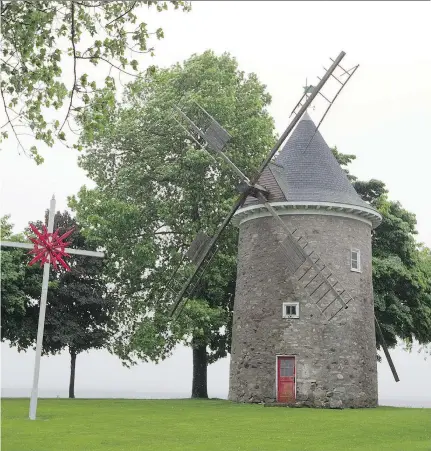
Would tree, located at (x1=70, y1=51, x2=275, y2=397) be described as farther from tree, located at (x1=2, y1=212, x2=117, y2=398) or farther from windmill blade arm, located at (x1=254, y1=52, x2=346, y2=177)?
windmill blade arm, located at (x1=254, y1=52, x2=346, y2=177)

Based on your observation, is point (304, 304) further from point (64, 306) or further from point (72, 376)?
point (72, 376)

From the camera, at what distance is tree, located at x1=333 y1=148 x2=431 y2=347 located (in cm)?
3562

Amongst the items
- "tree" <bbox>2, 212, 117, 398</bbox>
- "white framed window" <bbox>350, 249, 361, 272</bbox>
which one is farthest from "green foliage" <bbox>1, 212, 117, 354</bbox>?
"white framed window" <bbox>350, 249, 361, 272</bbox>

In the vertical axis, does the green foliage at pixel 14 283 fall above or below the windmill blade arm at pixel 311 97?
below

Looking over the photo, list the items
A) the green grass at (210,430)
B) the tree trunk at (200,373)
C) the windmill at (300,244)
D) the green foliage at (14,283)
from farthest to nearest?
the tree trunk at (200,373)
the green foliage at (14,283)
the windmill at (300,244)
the green grass at (210,430)

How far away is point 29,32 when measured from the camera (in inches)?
480

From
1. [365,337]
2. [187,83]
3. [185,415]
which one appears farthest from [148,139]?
[185,415]

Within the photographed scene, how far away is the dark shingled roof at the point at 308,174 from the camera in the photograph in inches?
1127

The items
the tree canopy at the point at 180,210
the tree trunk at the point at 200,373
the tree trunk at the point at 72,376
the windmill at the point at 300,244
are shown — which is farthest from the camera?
the tree trunk at the point at 72,376

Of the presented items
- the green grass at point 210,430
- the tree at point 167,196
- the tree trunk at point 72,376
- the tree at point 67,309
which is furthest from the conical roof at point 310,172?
the tree trunk at point 72,376

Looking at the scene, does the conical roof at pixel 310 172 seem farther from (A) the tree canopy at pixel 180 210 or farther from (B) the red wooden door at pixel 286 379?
(B) the red wooden door at pixel 286 379

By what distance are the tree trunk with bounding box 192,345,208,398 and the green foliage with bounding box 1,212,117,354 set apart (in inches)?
195

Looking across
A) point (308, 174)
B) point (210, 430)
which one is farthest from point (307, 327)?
point (210, 430)

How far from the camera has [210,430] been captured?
58.6 ft
